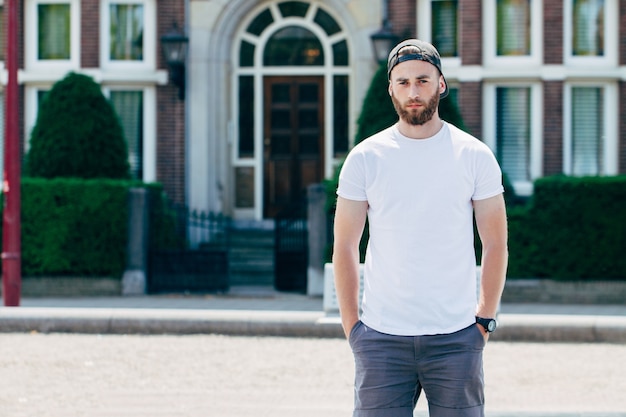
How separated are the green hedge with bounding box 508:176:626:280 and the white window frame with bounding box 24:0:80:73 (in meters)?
7.67

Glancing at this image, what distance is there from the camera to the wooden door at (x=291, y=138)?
1861 centimetres

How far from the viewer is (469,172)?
3916 mm

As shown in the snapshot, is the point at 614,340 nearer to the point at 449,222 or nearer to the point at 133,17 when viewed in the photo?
the point at 449,222

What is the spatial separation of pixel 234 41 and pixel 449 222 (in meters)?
15.0

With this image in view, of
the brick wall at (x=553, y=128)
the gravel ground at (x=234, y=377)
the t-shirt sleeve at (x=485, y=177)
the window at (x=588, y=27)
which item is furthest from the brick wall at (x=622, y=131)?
the t-shirt sleeve at (x=485, y=177)

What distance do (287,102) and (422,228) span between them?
14916 mm

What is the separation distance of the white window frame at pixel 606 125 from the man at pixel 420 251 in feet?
45.3

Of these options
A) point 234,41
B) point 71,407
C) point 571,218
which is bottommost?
point 71,407

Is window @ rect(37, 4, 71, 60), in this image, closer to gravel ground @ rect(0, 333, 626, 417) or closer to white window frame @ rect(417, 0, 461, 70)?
white window frame @ rect(417, 0, 461, 70)

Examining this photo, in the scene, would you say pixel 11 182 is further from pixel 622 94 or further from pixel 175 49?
pixel 622 94

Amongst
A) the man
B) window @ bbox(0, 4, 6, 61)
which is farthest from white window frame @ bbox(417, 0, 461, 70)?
the man

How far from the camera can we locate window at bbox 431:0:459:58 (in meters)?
17.7

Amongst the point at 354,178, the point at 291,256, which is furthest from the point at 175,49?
the point at 354,178

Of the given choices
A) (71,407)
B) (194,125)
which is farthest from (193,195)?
(71,407)
